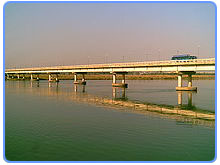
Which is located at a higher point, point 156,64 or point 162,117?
point 156,64

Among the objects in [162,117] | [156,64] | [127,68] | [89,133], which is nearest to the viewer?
[89,133]

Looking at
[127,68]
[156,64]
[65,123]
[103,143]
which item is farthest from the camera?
[127,68]

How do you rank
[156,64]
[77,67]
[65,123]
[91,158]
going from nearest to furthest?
[91,158] → [65,123] → [156,64] → [77,67]

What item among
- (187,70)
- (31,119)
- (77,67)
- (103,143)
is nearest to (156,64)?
(187,70)

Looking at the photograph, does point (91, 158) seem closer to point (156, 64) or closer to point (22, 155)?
point (22, 155)

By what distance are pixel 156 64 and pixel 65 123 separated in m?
45.1

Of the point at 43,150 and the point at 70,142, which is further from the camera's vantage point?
the point at 70,142

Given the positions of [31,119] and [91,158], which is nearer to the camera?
[91,158]

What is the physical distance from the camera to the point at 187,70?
204 feet

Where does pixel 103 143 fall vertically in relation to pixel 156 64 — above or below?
below

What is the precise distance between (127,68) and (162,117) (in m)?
49.1

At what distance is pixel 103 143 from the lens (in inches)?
762

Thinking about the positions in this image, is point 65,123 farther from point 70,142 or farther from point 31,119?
point 70,142

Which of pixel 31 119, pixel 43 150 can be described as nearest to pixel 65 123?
pixel 31 119
